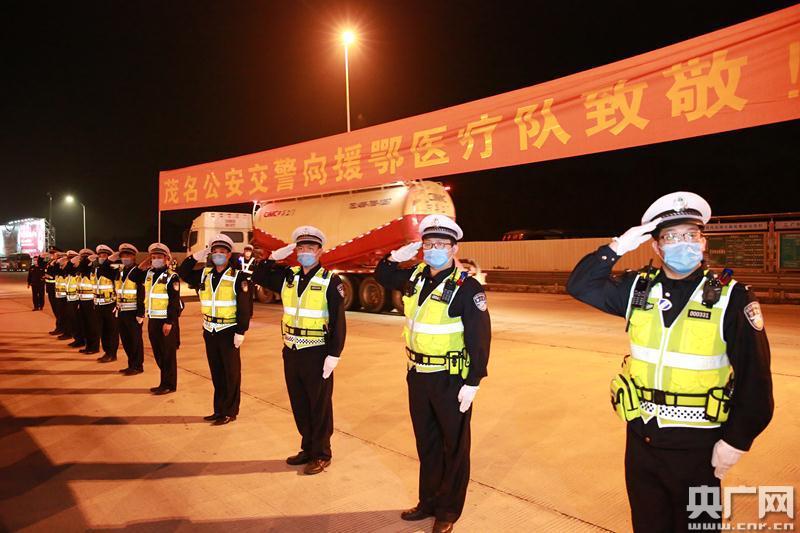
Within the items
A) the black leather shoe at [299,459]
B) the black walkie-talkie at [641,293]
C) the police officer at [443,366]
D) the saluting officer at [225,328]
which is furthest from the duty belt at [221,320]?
the black walkie-talkie at [641,293]

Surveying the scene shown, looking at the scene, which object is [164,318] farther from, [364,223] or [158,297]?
[364,223]

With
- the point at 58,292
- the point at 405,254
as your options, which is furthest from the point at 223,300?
the point at 58,292

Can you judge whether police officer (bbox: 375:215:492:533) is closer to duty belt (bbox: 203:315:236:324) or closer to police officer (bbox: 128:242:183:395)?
duty belt (bbox: 203:315:236:324)

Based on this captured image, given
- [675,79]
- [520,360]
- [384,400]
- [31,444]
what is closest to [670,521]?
[384,400]

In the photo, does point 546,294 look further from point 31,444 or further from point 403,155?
point 31,444

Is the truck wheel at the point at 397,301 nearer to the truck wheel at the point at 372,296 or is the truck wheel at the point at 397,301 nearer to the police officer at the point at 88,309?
the truck wheel at the point at 372,296

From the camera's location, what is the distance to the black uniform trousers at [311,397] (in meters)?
4.35

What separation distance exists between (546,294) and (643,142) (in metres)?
15.4

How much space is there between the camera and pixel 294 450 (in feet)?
15.7

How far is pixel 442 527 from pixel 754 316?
2173 mm

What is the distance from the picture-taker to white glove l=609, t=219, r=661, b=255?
8.17 ft

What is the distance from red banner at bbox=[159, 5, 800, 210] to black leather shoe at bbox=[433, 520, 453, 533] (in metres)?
4.36

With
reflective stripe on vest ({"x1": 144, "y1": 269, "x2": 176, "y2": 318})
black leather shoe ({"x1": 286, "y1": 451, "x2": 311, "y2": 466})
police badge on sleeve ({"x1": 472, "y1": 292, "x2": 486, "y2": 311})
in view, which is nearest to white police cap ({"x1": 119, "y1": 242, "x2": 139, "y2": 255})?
reflective stripe on vest ({"x1": 144, "y1": 269, "x2": 176, "y2": 318})

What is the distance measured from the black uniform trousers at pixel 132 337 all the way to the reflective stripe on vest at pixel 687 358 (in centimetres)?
722
